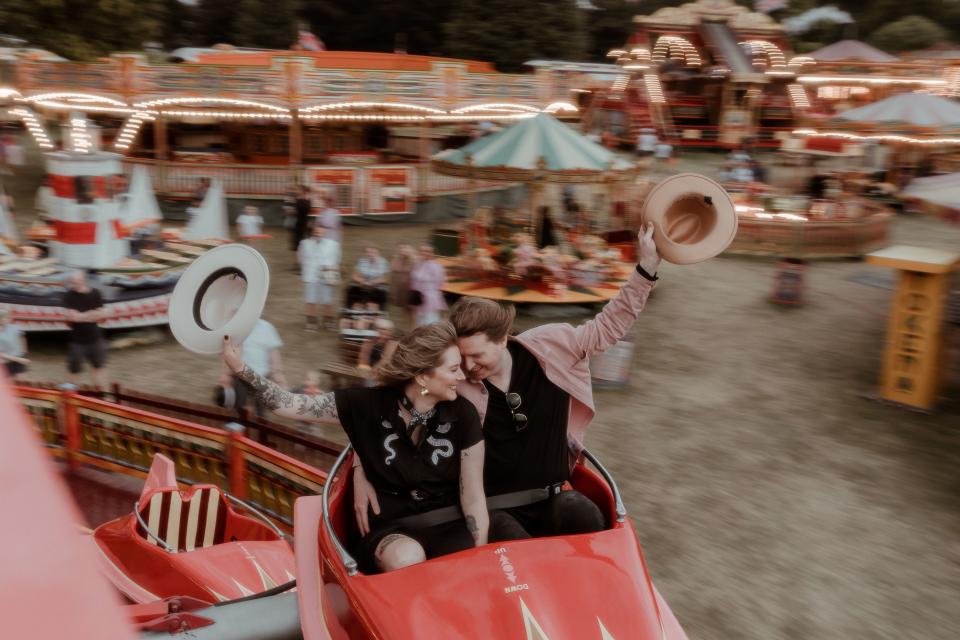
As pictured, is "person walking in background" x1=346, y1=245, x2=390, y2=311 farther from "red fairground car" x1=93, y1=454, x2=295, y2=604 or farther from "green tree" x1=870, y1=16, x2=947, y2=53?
"green tree" x1=870, y1=16, x2=947, y2=53

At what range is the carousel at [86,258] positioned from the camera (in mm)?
10516

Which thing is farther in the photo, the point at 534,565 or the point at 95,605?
the point at 534,565

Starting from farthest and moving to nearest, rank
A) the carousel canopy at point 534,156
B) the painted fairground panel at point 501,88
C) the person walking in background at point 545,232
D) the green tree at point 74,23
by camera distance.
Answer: the green tree at point 74,23 < the painted fairground panel at point 501,88 < the person walking in background at point 545,232 < the carousel canopy at point 534,156

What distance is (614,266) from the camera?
13.9 metres

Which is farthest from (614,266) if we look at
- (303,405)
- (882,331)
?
(303,405)

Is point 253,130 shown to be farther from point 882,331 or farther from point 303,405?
point 303,405

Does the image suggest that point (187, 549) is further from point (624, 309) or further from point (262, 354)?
point (262, 354)

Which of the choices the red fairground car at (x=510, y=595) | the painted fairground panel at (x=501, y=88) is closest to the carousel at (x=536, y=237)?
the painted fairground panel at (x=501, y=88)

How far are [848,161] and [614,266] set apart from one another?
18222mm

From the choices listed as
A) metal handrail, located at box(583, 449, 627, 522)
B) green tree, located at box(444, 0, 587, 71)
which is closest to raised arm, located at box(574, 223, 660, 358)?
metal handrail, located at box(583, 449, 627, 522)

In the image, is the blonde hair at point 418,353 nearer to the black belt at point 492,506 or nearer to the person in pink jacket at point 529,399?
the person in pink jacket at point 529,399

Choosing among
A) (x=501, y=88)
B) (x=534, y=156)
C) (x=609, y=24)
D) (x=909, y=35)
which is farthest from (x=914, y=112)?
(x=609, y=24)

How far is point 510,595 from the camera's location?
2.53 m

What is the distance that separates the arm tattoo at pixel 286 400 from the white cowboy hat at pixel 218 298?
0.57 ft
